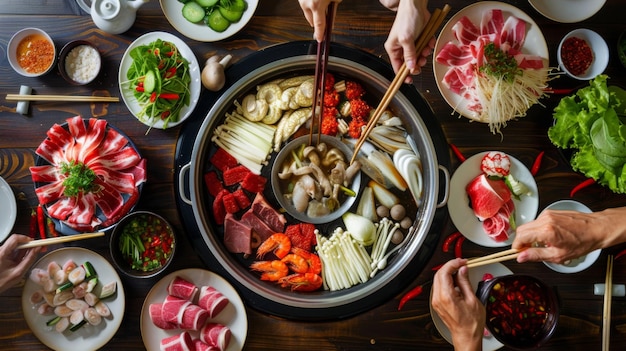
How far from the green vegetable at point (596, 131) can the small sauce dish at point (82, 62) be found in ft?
9.09

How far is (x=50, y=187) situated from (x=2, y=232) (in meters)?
0.45

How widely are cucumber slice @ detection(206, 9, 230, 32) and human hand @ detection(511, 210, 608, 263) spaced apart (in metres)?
2.02

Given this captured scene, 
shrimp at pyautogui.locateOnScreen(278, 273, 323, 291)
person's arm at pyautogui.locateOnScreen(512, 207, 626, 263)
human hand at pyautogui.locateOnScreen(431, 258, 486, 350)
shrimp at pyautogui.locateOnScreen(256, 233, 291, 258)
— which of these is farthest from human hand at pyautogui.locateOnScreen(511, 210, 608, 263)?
shrimp at pyautogui.locateOnScreen(256, 233, 291, 258)

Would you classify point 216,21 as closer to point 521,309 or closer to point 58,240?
point 58,240

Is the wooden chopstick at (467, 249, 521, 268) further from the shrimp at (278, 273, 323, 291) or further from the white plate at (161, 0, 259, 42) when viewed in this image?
the white plate at (161, 0, 259, 42)

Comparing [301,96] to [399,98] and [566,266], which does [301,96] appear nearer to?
[399,98]

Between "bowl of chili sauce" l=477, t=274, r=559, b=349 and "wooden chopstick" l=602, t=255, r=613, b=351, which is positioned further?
"wooden chopstick" l=602, t=255, r=613, b=351

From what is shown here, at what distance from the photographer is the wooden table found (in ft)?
9.62

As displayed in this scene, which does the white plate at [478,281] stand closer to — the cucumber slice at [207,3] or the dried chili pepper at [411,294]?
the dried chili pepper at [411,294]

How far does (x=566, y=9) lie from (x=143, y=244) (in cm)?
293

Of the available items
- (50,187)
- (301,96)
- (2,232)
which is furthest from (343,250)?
(2,232)

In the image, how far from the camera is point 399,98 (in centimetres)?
295

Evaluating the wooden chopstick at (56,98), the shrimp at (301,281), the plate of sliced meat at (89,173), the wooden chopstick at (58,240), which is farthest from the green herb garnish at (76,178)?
the shrimp at (301,281)

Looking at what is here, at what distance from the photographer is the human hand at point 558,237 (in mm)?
2361
